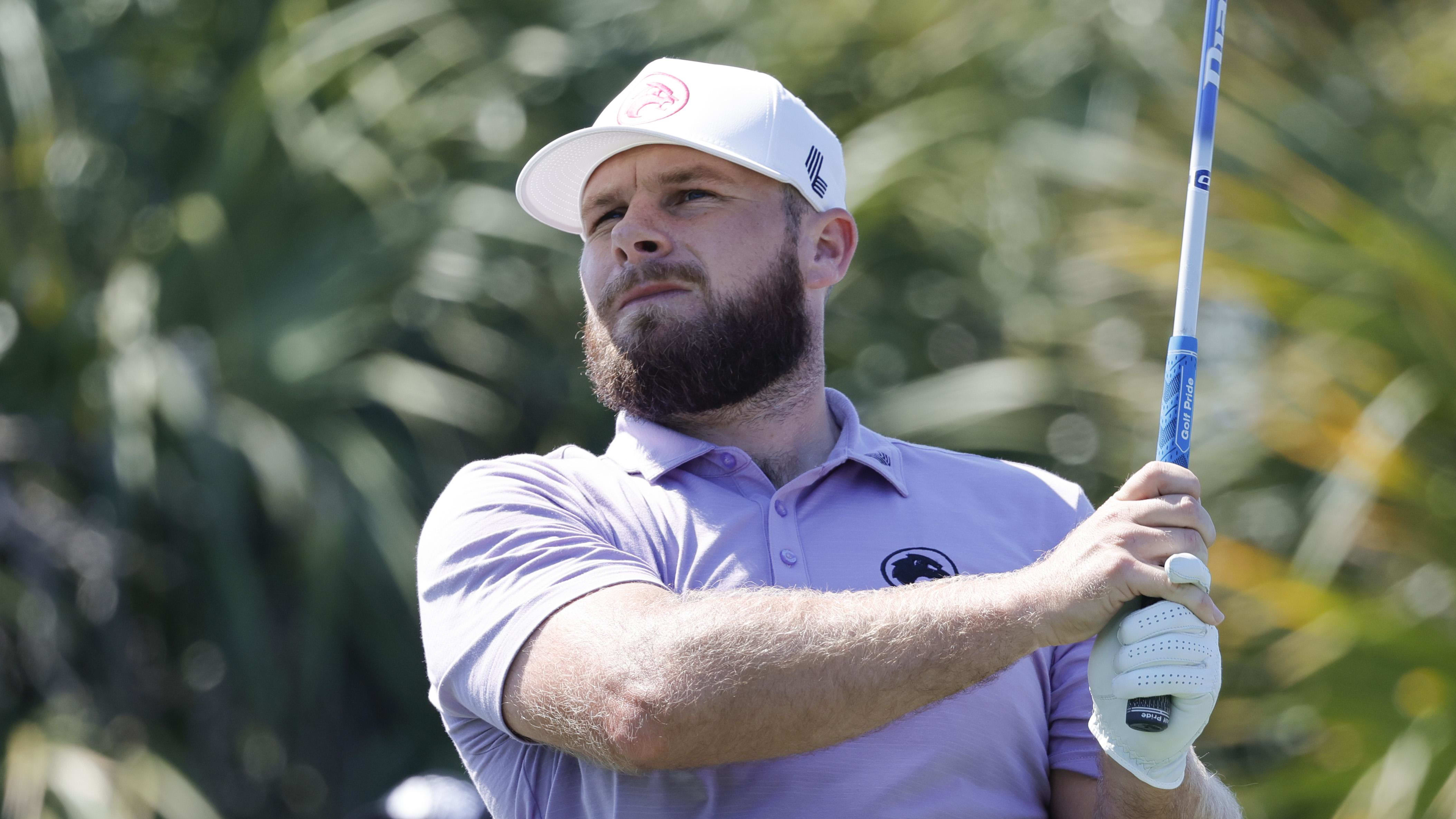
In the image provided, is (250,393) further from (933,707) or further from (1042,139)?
(933,707)

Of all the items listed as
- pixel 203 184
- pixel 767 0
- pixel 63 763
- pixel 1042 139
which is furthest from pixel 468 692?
pixel 767 0

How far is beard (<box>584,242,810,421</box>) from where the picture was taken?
2574 millimetres

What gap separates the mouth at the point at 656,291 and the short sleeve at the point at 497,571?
410 mm

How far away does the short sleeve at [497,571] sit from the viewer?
6.70ft

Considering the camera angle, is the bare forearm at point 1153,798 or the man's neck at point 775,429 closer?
the bare forearm at point 1153,798

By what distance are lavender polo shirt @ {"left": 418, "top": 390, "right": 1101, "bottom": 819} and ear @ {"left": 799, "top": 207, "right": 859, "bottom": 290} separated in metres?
0.40

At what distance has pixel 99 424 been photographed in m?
5.21

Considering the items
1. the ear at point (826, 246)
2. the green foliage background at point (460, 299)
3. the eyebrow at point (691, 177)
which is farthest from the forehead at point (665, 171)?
the green foliage background at point (460, 299)

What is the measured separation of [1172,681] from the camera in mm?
1816

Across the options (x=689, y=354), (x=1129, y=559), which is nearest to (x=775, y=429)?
(x=689, y=354)

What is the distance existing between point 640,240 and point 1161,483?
3.51ft

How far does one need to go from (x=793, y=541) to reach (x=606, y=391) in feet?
1.82

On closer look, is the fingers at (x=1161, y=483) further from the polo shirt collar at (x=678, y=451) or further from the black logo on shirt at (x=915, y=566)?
the polo shirt collar at (x=678, y=451)

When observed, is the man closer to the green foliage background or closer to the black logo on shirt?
the black logo on shirt
